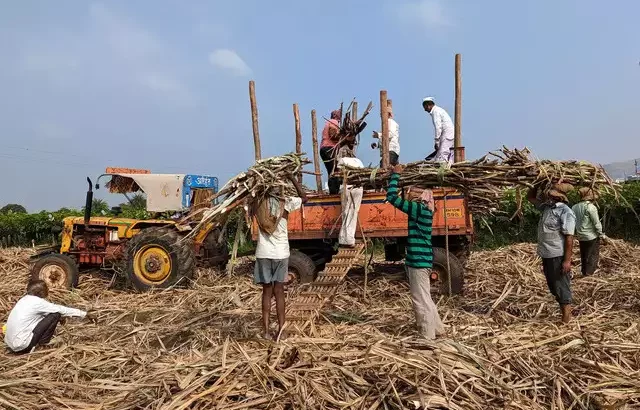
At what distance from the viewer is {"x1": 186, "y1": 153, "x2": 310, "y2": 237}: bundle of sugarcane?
4.77 m

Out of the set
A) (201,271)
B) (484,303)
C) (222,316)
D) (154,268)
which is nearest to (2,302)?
(154,268)

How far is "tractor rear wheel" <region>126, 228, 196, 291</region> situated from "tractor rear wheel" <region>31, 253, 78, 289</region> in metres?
0.97

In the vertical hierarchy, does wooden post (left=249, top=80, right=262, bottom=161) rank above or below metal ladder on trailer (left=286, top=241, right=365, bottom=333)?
above

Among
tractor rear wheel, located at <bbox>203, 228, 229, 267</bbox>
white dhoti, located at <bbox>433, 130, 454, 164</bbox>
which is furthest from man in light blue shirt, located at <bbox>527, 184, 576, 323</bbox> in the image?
tractor rear wheel, located at <bbox>203, 228, 229, 267</bbox>

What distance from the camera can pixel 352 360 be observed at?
3.95 meters

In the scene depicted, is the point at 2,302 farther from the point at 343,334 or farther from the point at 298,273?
the point at 343,334

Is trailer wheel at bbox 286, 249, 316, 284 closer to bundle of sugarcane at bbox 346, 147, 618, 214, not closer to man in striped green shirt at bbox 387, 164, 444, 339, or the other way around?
bundle of sugarcane at bbox 346, 147, 618, 214

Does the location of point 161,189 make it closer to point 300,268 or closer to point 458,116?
point 300,268

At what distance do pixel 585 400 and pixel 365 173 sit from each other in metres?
3.74

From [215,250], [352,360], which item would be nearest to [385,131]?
[215,250]

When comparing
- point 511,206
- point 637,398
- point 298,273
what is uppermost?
point 511,206

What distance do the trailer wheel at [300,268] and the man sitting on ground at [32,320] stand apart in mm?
3274

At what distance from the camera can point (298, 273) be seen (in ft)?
25.7

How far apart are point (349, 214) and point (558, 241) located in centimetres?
284
